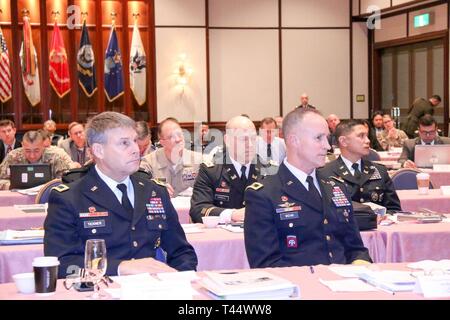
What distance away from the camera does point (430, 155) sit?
9016 mm

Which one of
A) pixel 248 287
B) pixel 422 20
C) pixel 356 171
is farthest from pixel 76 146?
pixel 422 20

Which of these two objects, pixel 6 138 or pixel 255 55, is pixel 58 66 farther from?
pixel 6 138

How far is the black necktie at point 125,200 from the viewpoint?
3.53 m

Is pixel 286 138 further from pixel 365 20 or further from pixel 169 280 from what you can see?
pixel 365 20

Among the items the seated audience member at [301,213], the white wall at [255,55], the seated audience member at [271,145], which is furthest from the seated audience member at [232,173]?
the white wall at [255,55]

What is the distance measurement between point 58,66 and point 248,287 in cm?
1306

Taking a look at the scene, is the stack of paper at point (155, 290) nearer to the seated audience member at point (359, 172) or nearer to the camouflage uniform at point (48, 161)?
the seated audience member at point (359, 172)

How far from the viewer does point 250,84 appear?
1700 cm

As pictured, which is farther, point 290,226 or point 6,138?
point 6,138

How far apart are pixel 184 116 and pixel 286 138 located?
12472mm

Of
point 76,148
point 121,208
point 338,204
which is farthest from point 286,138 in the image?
point 76,148

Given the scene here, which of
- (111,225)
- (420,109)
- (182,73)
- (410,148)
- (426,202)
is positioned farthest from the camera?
(182,73)

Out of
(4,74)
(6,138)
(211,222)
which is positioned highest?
(4,74)

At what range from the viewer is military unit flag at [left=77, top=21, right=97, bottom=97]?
1505cm
